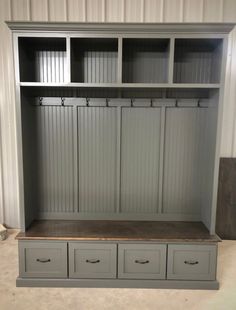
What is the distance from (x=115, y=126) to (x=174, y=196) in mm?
977

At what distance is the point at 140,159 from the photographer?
2535 mm

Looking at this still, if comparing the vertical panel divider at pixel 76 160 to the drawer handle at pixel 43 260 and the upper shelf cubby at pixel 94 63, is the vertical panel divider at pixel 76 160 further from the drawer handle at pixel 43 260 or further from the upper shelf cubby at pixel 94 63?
the drawer handle at pixel 43 260

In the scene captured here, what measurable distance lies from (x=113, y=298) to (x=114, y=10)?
2.85m

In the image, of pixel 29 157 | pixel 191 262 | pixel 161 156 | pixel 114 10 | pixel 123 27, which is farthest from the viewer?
pixel 114 10

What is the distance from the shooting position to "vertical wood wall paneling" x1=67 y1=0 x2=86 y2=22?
2.63 metres

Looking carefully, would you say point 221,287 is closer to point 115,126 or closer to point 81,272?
point 81,272

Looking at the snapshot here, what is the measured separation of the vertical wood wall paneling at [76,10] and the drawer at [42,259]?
2346 millimetres

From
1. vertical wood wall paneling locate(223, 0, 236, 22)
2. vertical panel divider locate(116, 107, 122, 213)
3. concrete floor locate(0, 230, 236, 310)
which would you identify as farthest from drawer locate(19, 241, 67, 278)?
vertical wood wall paneling locate(223, 0, 236, 22)

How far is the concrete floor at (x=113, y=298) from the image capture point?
6.31 feet

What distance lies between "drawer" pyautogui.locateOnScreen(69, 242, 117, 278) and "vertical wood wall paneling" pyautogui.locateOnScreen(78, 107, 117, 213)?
0.50m

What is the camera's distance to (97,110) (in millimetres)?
2461

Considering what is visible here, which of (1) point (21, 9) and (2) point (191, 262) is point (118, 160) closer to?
(2) point (191, 262)

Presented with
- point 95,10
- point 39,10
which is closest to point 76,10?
point 95,10

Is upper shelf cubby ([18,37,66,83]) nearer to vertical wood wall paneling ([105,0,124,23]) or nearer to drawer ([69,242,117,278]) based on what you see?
vertical wood wall paneling ([105,0,124,23])
